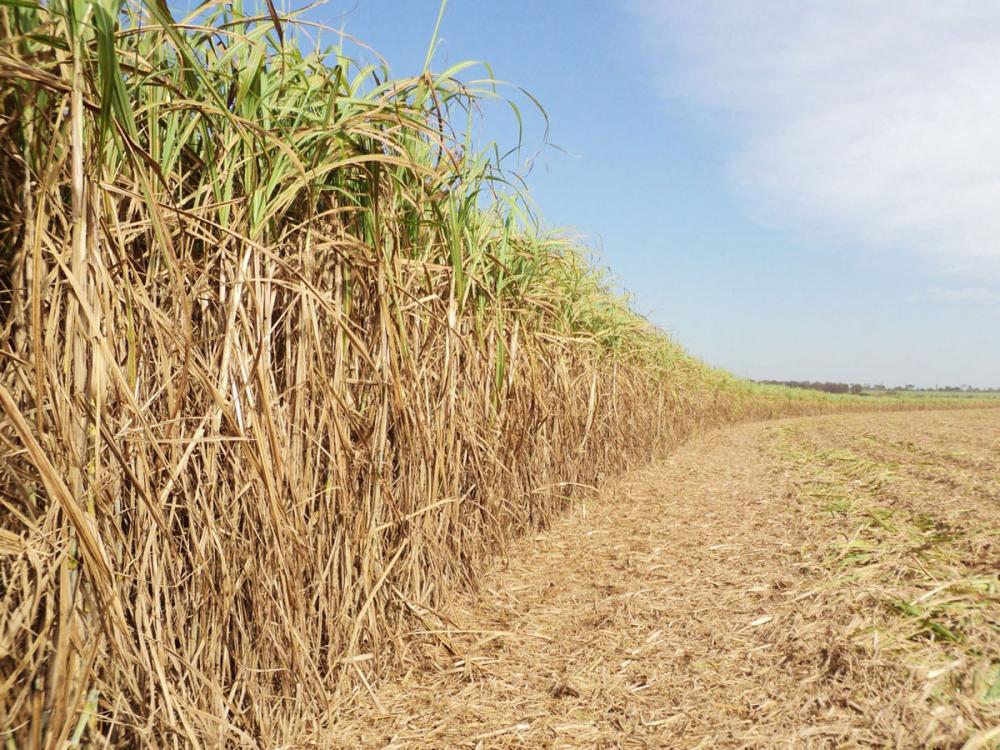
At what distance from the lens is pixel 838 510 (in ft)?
14.2

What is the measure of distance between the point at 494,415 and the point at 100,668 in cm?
158

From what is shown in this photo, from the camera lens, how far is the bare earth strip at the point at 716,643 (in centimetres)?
170

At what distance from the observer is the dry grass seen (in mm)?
1052

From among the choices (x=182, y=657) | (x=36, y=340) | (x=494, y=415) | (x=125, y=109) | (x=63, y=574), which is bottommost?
(x=182, y=657)

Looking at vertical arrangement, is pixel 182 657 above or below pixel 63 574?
below

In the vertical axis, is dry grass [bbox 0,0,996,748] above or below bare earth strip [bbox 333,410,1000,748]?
above

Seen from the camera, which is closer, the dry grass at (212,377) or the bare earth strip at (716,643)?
the dry grass at (212,377)

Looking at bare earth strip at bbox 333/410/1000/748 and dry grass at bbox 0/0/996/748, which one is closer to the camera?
dry grass at bbox 0/0/996/748

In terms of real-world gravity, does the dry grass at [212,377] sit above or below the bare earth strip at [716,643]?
above

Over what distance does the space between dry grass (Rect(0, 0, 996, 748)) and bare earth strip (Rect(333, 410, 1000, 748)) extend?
284 millimetres

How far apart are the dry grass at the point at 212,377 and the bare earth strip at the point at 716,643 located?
0.28 metres

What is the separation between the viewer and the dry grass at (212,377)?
1.05 m

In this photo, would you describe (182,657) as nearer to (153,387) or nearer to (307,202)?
(153,387)

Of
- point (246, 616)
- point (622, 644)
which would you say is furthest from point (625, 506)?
point (246, 616)
